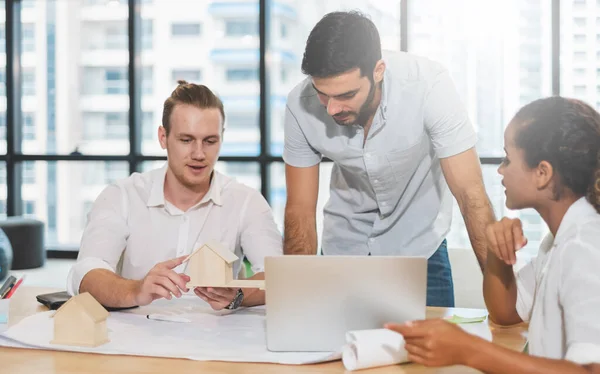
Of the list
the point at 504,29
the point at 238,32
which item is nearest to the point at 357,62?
the point at 504,29

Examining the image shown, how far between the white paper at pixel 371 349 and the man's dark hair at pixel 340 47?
80 centimetres

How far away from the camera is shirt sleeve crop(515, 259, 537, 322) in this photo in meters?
1.74

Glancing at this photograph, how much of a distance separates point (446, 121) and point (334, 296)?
943mm

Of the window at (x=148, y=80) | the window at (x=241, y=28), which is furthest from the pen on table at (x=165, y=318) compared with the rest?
the window at (x=148, y=80)

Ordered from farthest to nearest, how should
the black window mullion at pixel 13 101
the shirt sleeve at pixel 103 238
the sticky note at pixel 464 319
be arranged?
the black window mullion at pixel 13 101
the shirt sleeve at pixel 103 238
the sticky note at pixel 464 319

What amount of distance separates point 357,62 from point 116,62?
13.5 ft

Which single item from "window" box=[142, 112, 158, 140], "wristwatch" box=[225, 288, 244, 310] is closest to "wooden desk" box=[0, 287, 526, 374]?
"wristwatch" box=[225, 288, 244, 310]

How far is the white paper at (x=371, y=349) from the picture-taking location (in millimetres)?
1439

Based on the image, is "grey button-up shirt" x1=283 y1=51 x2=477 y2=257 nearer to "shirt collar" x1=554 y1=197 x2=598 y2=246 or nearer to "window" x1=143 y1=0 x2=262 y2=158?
"shirt collar" x1=554 y1=197 x2=598 y2=246

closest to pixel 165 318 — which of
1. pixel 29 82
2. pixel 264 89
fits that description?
pixel 264 89

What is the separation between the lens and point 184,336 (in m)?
1.71

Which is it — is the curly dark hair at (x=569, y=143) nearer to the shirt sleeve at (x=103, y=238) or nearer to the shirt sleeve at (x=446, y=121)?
the shirt sleeve at (x=446, y=121)

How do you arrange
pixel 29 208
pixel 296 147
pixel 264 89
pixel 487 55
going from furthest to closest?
1. pixel 29 208
2. pixel 264 89
3. pixel 487 55
4. pixel 296 147

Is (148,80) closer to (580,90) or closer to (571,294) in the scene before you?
(580,90)
